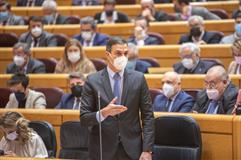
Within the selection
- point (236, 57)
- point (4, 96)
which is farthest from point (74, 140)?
point (236, 57)

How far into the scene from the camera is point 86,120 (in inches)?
118

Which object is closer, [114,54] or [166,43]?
[114,54]

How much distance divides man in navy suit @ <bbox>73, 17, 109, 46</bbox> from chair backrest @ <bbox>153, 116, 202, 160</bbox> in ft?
9.39

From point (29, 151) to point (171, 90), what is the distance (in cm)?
113

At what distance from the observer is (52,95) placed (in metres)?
4.91

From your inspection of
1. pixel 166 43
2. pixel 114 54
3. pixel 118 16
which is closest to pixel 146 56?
pixel 166 43

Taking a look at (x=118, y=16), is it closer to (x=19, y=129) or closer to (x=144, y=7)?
(x=144, y=7)

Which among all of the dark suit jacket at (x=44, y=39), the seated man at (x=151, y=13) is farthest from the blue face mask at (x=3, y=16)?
the seated man at (x=151, y=13)

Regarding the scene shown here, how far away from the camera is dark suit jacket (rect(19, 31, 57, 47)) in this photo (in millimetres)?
6434

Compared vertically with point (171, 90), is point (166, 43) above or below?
above

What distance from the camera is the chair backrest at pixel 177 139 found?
3379mm

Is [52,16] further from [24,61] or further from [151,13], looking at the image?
[24,61]

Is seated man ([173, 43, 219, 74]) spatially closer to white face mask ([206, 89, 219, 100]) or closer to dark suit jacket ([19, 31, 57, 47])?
white face mask ([206, 89, 219, 100])

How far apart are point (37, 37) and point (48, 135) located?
2.93 m
